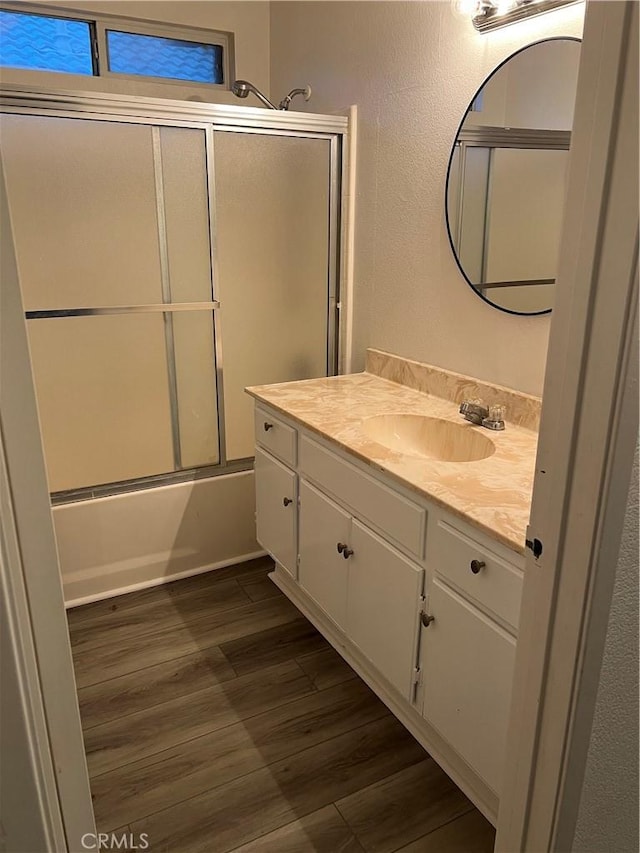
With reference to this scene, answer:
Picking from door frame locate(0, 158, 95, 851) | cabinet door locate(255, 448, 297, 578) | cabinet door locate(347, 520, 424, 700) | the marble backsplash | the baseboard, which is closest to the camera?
door frame locate(0, 158, 95, 851)

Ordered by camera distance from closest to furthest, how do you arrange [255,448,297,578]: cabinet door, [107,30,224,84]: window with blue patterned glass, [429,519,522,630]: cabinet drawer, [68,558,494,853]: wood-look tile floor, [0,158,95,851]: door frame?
[0,158,95,851]: door frame → [429,519,522,630]: cabinet drawer → [68,558,494,853]: wood-look tile floor → [255,448,297,578]: cabinet door → [107,30,224,84]: window with blue patterned glass

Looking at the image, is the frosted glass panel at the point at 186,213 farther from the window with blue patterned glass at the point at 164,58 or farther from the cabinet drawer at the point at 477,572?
the cabinet drawer at the point at 477,572

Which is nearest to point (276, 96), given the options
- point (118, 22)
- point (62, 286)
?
point (118, 22)

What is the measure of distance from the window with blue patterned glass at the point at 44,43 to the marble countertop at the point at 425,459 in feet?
5.65

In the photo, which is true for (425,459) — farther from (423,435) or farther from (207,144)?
(207,144)

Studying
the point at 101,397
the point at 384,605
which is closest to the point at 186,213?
the point at 101,397

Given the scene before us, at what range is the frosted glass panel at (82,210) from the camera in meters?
2.21

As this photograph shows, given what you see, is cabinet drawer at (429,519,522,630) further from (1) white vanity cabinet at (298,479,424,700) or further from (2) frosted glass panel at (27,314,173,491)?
(2) frosted glass panel at (27,314,173,491)

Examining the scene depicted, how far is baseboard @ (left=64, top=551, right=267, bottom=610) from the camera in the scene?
2.57 metres

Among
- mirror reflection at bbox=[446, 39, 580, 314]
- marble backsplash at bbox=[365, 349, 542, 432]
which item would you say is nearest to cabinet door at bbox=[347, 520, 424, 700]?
marble backsplash at bbox=[365, 349, 542, 432]

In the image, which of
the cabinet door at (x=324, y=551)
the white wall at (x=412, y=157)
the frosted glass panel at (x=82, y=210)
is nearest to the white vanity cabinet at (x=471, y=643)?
the cabinet door at (x=324, y=551)

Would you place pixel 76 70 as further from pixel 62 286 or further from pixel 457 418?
pixel 457 418

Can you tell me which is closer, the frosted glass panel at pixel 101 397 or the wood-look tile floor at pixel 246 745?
the wood-look tile floor at pixel 246 745

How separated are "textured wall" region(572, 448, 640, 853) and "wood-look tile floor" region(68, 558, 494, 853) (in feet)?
1.78
